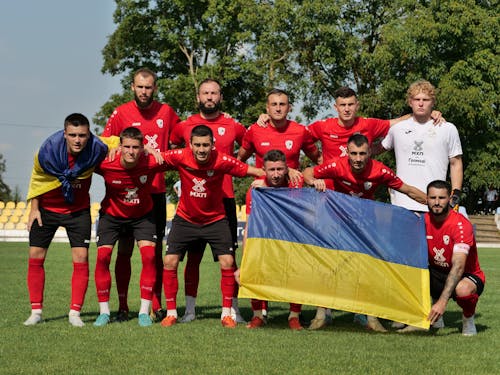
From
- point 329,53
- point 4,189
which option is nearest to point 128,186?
point 329,53

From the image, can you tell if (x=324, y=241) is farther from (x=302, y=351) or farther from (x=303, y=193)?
(x=302, y=351)

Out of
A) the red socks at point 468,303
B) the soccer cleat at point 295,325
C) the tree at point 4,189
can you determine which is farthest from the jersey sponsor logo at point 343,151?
the tree at point 4,189

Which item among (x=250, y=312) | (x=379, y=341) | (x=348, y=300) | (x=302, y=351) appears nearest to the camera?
(x=302, y=351)

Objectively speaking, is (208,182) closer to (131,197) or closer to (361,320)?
(131,197)

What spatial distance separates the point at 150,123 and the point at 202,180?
1036mm

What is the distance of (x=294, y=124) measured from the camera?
8625 millimetres

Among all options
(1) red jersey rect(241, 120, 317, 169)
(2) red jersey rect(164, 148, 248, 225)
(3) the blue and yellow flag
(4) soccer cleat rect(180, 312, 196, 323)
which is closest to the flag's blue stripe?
(3) the blue and yellow flag

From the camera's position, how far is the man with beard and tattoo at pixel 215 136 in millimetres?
8516

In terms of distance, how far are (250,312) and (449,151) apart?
2.97 m

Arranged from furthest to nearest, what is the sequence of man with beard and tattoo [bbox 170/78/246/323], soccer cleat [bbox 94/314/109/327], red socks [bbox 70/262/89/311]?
man with beard and tattoo [bbox 170/78/246/323], red socks [bbox 70/262/89/311], soccer cleat [bbox 94/314/109/327]

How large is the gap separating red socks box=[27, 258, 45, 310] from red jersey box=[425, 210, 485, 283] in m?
3.87

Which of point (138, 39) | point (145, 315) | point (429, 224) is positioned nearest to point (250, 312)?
point (145, 315)

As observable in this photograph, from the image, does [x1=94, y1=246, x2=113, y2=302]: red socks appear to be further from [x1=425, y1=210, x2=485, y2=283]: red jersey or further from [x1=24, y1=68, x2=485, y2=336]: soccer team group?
[x1=425, y1=210, x2=485, y2=283]: red jersey

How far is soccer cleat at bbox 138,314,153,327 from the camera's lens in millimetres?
7875
